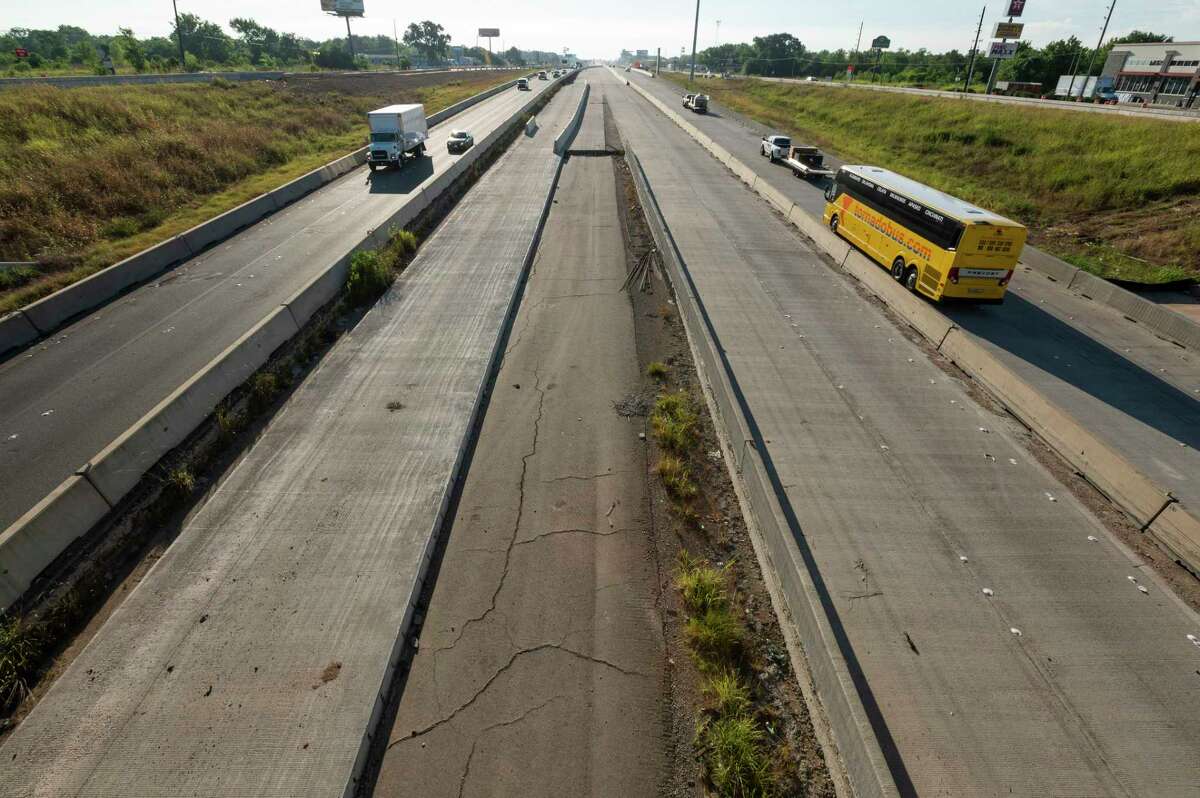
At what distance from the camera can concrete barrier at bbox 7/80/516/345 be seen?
15.8 meters

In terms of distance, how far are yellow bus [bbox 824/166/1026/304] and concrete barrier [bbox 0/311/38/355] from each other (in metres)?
27.9

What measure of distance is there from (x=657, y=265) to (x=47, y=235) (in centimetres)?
2463

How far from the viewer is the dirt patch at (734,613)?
6.52 meters

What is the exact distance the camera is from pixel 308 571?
856cm

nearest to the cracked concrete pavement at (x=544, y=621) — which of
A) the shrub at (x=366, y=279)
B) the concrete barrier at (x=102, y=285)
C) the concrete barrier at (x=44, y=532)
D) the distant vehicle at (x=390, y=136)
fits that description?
the concrete barrier at (x=44, y=532)

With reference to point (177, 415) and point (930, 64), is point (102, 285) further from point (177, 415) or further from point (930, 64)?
point (930, 64)

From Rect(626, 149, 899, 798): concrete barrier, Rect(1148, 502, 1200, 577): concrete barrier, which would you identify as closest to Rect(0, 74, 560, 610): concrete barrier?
Rect(626, 149, 899, 798): concrete barrier

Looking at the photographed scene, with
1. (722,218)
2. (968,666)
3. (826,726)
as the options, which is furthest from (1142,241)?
(826,726)

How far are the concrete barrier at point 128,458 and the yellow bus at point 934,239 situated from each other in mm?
20509

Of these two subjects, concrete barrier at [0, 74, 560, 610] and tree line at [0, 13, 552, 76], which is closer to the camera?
concrete barrier at [0, 74, 560, 610]

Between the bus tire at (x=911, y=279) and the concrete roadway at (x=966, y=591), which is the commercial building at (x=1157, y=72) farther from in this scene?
the concrete roadway at (x=966, y=591)

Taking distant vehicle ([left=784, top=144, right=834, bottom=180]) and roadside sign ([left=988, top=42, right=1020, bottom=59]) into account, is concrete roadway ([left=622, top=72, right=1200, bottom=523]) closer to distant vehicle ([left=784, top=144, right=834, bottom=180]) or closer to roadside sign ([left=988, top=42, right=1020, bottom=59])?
distant vehicle ([left=784, top=144, right=834, bottom=180])

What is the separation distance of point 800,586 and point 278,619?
25.5 ft

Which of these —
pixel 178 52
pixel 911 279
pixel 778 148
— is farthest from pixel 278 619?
pixel 178 52
